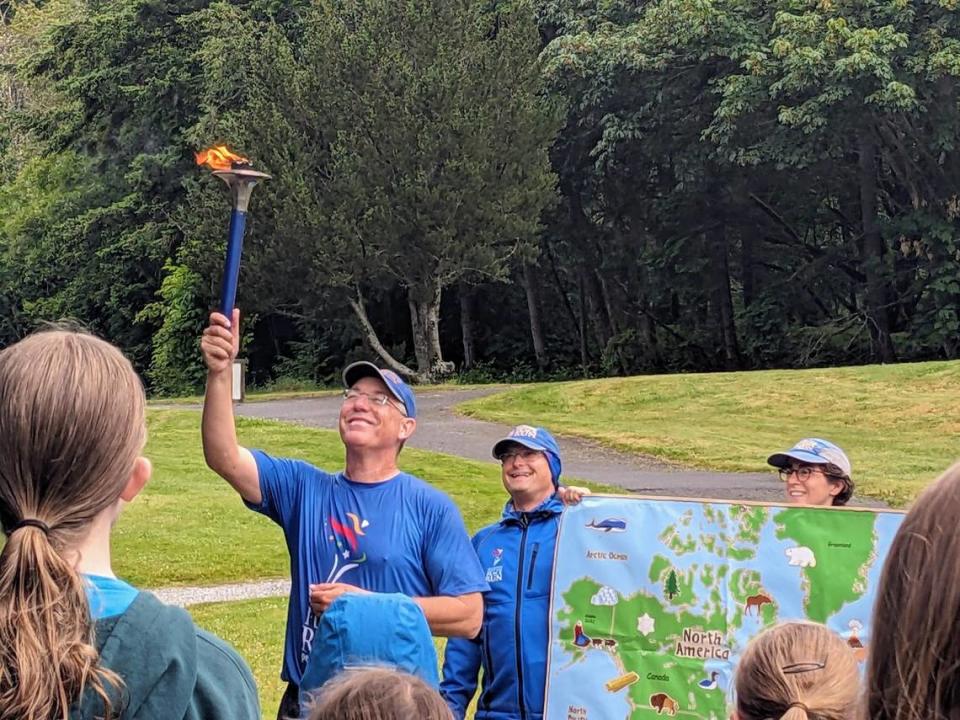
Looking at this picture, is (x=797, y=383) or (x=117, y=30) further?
(x=117, y=30)

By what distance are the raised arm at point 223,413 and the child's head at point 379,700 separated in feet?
6.36

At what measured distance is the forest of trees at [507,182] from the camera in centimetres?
3681

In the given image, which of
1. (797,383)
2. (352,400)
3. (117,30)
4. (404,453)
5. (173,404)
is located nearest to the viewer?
(352,400)

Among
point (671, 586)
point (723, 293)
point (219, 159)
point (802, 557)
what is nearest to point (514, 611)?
point (671, 586)

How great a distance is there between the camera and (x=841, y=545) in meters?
5.29

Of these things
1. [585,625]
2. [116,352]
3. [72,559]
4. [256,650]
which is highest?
[116,352]

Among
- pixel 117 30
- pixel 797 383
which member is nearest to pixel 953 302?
pixel 797 383

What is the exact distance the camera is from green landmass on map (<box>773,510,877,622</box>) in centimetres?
525

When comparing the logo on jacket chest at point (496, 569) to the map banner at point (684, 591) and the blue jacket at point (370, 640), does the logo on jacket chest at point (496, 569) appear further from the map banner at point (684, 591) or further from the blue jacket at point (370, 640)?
the blue jacket at point (370, 640)

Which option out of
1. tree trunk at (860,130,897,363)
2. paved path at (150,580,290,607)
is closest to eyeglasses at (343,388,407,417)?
paved path at (150,580,290,607)

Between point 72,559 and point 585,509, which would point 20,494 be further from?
point 585,509

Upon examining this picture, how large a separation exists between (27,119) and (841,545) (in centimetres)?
5153

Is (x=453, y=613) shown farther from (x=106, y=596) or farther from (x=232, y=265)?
(x=106, y=596)

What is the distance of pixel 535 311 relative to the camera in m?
48.5
